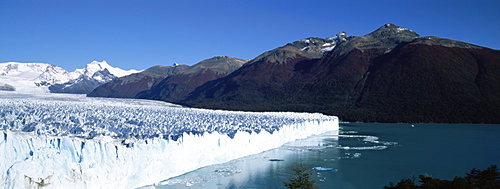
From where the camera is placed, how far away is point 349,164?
62.7 ft

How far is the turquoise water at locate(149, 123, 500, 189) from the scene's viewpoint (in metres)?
14.8

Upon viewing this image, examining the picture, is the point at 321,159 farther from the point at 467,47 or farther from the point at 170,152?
the point at 467,47

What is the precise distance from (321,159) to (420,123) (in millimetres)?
41946

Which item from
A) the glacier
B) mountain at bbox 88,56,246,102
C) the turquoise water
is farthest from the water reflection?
mountain at bbox 88,56,246,102

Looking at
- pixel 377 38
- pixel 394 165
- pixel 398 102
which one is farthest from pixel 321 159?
pixel 377 38

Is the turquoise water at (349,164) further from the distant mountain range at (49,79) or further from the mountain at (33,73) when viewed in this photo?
the mountain at (33,73)

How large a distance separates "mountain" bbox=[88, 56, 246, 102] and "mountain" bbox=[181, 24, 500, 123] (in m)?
15.7

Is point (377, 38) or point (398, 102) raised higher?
point (377, 38)

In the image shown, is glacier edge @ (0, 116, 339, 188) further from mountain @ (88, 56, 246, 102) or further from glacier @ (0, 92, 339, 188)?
mountain @ (88, 56, 246, 102)

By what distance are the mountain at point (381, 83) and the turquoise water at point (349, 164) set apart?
3253 cm

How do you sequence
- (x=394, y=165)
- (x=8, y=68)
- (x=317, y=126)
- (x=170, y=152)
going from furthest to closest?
1. (x=8, y=68)
2. (x=317, y=126)
3. (x=394, y=165)
4. (x=170, y=152)

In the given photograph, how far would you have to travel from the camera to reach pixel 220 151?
18.1m

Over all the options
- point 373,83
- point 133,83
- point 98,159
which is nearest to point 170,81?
point 133,83

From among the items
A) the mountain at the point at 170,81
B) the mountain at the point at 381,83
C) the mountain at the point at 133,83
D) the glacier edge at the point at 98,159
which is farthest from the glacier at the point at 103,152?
the mountain at the point at 133,83
